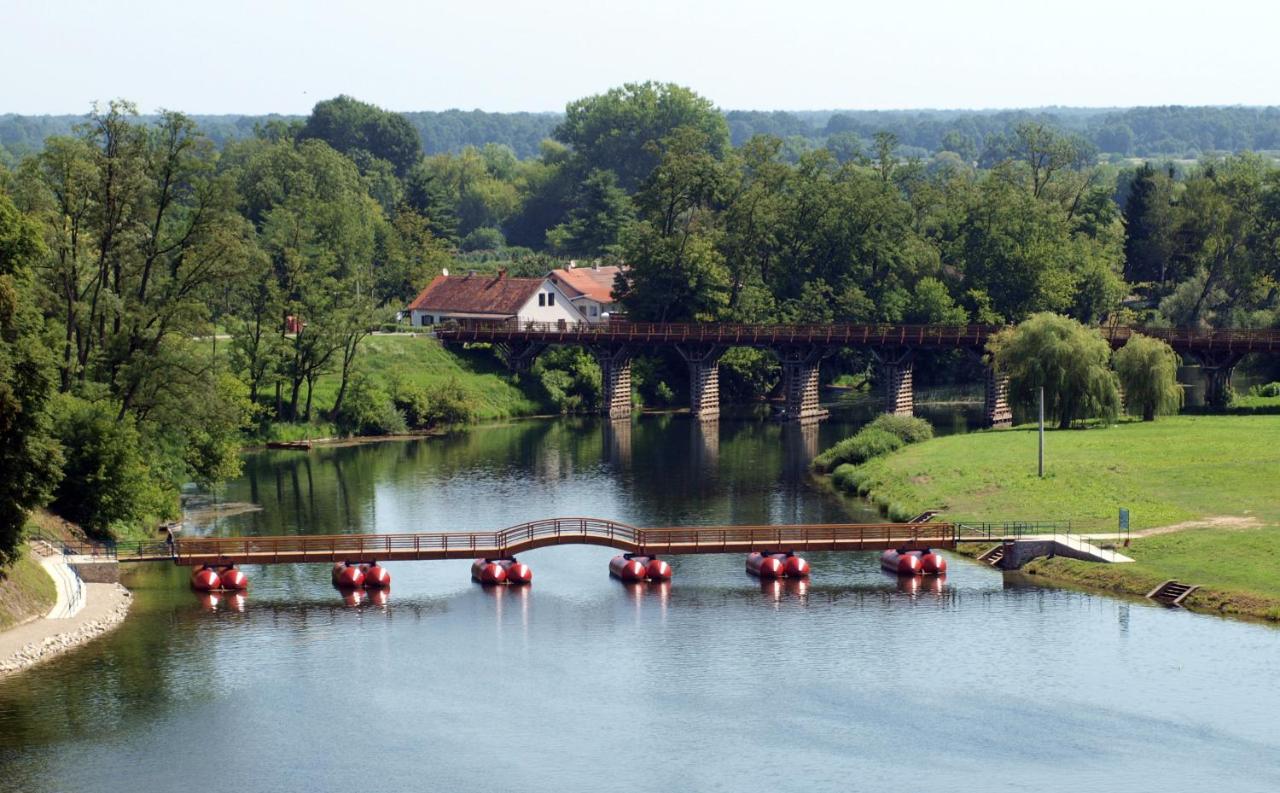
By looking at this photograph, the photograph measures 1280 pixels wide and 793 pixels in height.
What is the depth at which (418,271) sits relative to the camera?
7146 inches

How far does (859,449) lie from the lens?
11338cm

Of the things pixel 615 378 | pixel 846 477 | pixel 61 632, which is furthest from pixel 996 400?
pixel 61 632

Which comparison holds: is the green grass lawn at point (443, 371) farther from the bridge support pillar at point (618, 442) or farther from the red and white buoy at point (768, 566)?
the red and white buoy at point (768, 566)

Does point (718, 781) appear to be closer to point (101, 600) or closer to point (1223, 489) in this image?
point (101, 600)

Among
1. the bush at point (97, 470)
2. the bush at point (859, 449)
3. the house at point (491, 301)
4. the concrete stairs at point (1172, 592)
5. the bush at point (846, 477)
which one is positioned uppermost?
the house at point (491, 301)

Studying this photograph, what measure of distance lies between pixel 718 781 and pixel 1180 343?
293ft

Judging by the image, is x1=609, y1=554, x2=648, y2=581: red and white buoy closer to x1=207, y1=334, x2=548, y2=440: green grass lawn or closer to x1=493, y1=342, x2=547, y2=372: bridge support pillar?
x1=207, y1=334, x2=548, y2=440: green grass lawn

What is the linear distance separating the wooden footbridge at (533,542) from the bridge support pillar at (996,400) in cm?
5355

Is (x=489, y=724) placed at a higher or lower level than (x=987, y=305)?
lower

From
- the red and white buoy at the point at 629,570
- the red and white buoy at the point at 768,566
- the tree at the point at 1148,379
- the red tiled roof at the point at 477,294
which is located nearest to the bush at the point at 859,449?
the tree at the point at 1148,379

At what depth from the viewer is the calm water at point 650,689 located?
178ft

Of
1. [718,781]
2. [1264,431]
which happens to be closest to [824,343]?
→ [1264,431]

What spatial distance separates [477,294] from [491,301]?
312 centimetres

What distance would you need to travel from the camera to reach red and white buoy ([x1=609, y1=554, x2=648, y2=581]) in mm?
79438
